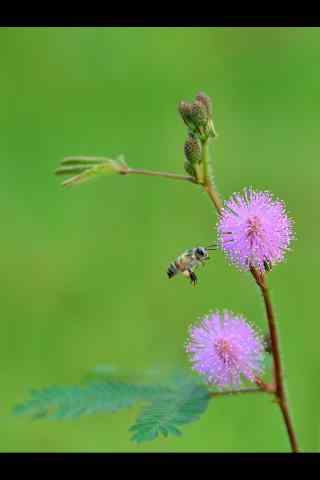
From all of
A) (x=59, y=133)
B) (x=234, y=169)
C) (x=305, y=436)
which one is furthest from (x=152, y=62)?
(x=305, y=436)

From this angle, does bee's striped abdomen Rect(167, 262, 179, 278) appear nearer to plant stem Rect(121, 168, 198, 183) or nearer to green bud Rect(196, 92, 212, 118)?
plant stem Rect(121, 168, 198, 183)

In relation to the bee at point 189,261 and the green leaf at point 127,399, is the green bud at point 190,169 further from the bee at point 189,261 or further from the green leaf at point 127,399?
the green leaf at point 127,399

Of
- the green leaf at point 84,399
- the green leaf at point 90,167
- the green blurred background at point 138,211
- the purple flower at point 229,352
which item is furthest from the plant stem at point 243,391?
the green blurred background at point 138,211

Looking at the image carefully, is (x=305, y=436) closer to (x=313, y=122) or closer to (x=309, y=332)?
(x=309, y=332)

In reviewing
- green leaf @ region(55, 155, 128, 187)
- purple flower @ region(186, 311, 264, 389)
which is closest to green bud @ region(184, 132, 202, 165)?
green leaf @ region(55, 155, 128, 187)

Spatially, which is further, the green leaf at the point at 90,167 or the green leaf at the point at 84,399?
the green leaf at the point at 84,399

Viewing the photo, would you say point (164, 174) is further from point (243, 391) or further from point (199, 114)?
point (243, 391)

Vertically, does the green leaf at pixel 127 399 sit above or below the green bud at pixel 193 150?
below

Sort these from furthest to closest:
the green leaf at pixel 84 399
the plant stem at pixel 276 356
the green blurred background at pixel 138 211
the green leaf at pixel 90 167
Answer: the green blurred background at pixel 138 211
the green leaf at pixel 84 399
the green leaf at pixel 90 167
the plant stem at pixel 276 356
